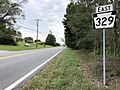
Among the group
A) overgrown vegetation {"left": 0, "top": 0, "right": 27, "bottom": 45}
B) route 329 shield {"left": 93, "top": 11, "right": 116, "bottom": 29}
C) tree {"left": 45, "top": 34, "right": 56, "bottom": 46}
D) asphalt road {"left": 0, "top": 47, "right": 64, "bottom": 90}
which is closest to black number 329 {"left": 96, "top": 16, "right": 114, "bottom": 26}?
route 329 shield {"left": 93, "top": 11, "right": 116, "bottom": 29}

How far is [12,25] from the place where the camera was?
46.7 metres

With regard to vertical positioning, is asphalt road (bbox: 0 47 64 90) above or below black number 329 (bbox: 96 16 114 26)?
below

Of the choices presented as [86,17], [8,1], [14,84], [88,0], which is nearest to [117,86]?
[14,84]

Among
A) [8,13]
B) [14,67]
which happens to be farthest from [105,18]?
[8,13]

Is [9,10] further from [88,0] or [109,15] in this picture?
[109,15]

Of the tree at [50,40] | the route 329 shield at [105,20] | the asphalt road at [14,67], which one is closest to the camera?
the route 329 shield at [105,20]

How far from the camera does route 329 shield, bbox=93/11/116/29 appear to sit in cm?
823

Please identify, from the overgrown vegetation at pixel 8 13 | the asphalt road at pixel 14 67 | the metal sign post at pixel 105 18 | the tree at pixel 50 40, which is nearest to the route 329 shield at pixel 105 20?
the metal sign post at pixel 105 18

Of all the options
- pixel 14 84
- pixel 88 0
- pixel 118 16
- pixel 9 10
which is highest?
pixel 9 10

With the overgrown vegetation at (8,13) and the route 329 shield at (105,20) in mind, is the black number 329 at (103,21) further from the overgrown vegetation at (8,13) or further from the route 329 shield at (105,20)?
the overgrown vegetation at (8,13)

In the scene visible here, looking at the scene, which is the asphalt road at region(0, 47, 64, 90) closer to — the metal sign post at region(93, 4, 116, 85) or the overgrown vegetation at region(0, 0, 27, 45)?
the metal sign post at region(93, 4, 116, 85)

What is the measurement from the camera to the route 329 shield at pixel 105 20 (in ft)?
27.0

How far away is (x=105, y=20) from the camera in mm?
8375

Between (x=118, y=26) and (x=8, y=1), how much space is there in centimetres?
3258
